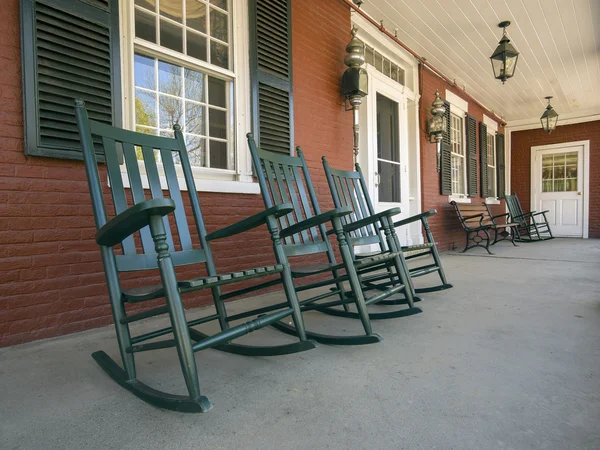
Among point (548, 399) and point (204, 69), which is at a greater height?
point (204, 69)

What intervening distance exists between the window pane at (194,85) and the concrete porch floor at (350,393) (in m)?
1.63

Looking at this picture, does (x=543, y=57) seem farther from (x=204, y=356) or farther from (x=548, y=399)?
(x=204, y=356)

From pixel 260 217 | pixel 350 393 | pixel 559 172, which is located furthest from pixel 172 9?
pixel 559 172

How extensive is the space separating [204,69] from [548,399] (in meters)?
2.64

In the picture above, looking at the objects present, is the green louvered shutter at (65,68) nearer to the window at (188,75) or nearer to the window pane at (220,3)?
the window at (188,75)

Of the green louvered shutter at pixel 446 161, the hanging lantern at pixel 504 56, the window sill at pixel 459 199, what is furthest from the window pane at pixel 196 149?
the window sill at pixel 459 199

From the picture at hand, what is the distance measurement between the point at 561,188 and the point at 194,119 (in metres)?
9.26

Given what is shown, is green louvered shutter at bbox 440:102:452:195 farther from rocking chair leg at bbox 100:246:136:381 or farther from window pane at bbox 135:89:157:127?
rocking chair leg at bbox 100:246:136:381

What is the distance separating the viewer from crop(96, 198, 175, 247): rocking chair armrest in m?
1.04

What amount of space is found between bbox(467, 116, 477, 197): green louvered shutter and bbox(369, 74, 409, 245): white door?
2.47m

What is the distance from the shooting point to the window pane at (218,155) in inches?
109

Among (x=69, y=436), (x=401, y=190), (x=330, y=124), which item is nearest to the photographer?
(x=69, y=436)

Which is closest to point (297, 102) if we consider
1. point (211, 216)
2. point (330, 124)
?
point (330, 124)

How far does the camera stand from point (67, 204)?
6.44ft
